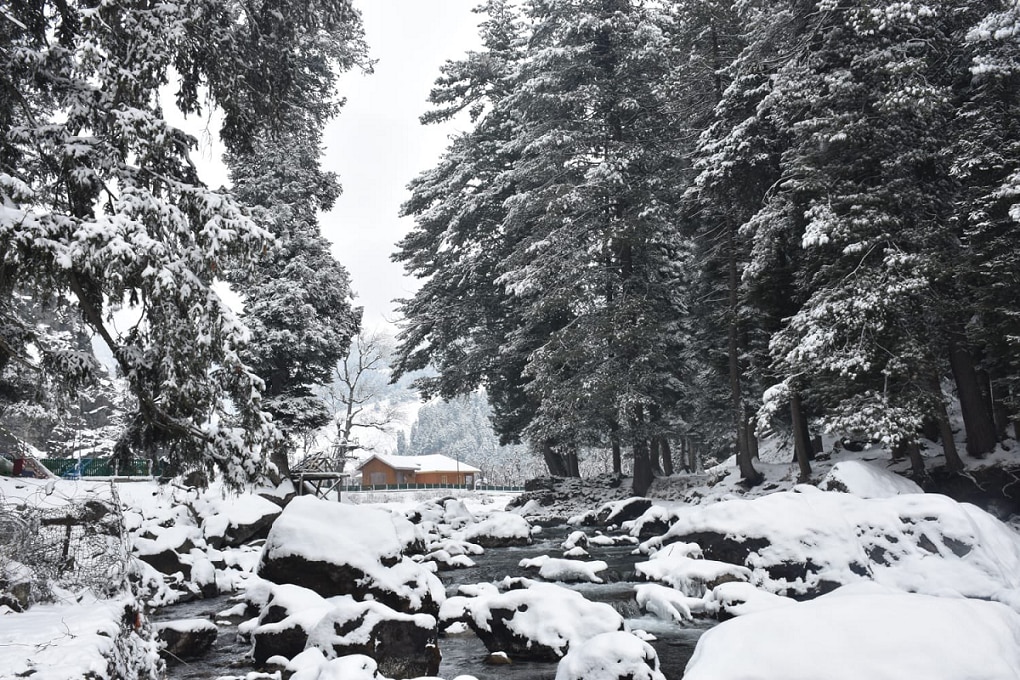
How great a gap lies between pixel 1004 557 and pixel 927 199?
782cm

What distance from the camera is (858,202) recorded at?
1400 centimetres

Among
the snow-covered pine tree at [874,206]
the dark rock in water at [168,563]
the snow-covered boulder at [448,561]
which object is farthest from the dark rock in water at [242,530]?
the snow-covered pine tree at [874,206]

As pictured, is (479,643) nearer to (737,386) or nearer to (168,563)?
(168,563)

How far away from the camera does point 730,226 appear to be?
2053 centimetres

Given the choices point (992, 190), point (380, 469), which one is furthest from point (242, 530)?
point (380, 469)

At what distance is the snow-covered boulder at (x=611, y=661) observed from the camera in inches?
252

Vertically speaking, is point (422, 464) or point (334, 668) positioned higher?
point (422, 464)

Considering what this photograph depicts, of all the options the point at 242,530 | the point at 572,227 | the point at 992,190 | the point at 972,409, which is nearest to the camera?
the point at 992,190

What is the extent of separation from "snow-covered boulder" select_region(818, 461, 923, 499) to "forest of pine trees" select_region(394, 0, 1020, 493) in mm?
854

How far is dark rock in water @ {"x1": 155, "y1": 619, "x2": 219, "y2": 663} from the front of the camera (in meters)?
8.44

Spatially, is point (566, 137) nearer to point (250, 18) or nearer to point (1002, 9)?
point (1002, 9)

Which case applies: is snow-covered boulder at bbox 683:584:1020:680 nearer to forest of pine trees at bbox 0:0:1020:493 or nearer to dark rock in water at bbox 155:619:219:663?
forest of pine trees at bbox 0:0:1020:493

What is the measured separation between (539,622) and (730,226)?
15.6m

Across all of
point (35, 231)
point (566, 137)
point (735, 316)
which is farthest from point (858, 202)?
point (35, 231)
